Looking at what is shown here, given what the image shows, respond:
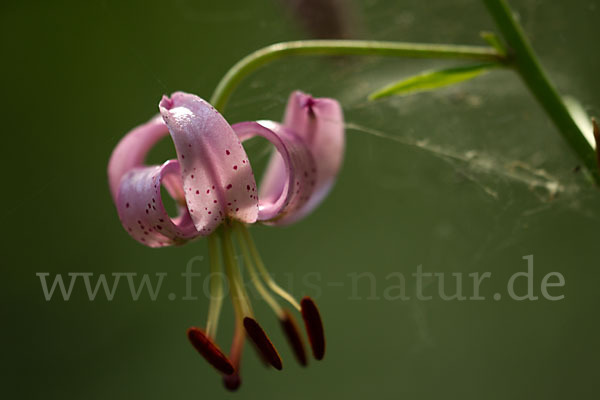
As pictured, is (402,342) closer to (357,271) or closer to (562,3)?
(357,271)

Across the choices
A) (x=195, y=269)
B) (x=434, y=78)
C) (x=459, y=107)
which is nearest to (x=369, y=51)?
(x=434, y=78)

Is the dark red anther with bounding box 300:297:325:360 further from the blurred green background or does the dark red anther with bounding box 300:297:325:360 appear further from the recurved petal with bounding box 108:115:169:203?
the blurred green background

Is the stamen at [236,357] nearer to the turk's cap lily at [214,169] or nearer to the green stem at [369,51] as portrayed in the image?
the turk's cap lily at [214,169]

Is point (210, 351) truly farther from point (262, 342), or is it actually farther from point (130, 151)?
point (130, 151)

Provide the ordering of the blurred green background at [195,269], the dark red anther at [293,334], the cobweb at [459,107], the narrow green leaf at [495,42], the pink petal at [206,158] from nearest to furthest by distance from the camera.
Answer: the pink petal at [206,158] < the narrow green leaf at [495,42] < the dark red anther at [293,334] < the cobweb at [459,107] < the blurred green background at [195,269]

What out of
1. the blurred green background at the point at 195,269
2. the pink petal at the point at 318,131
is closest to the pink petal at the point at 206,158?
the pink petal at the point at 318,131
